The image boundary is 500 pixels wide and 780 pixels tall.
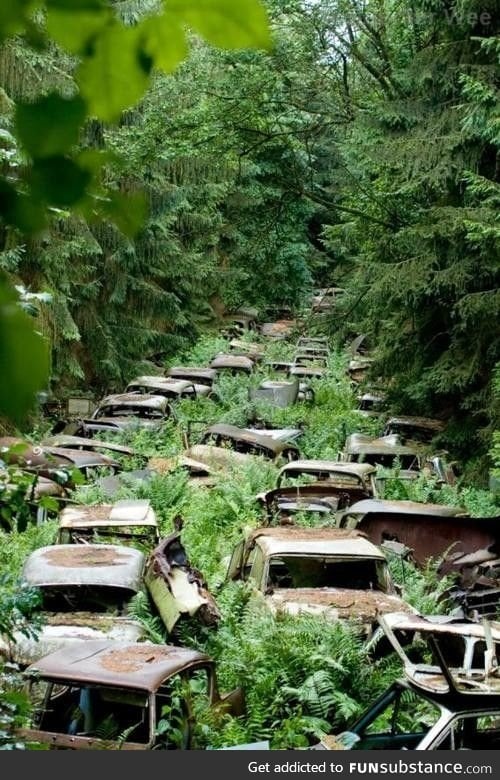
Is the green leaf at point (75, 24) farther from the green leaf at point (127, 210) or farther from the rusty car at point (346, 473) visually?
the rusty car at point (346, 473)

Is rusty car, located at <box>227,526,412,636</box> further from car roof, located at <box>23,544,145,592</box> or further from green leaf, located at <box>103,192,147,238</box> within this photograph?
green leaf, located at <box>103,192,147,238</box>

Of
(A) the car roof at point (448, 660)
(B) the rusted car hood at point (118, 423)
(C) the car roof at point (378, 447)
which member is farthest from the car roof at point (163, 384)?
(A) the car roof at point (448, 660)

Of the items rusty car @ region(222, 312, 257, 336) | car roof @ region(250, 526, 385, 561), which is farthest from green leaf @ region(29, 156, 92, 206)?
rusty car @ region(222, 312, 257, 336)

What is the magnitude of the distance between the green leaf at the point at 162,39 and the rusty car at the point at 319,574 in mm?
7887

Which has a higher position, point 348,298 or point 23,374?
point 348,298

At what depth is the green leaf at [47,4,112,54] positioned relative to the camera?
74 centimetres

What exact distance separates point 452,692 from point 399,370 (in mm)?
16083

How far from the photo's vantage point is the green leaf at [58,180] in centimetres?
73

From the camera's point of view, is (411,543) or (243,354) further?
(243,354)

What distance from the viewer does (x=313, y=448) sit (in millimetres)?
20031

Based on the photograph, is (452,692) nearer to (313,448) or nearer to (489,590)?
(489,590)

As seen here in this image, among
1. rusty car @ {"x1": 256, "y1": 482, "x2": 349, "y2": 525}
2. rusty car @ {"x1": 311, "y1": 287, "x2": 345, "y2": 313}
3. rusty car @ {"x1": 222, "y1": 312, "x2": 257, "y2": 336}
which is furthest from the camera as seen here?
rusty car @ {"x1": 311, "y1": 287, "x2": 345, "y2": 313}

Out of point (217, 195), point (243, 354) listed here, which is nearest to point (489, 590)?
point (243, 354)

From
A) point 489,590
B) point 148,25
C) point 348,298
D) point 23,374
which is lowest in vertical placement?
point 489,590
